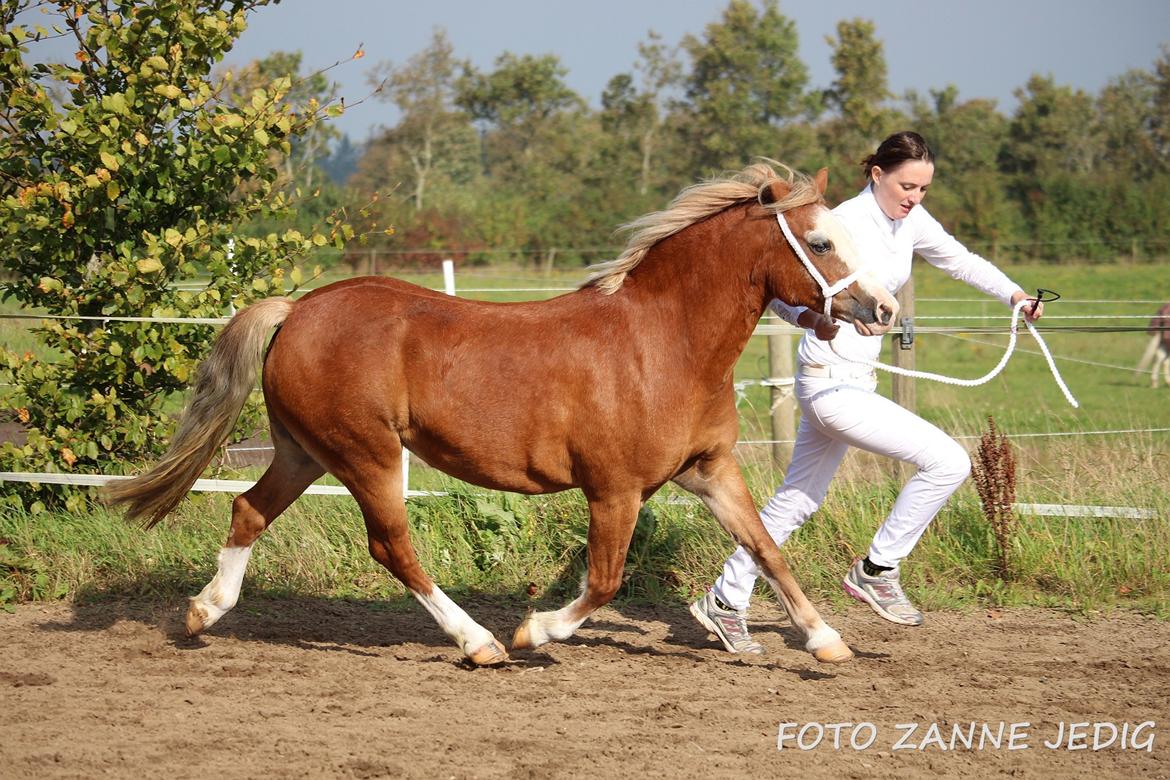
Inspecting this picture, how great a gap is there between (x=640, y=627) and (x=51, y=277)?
→ 11.6 feet

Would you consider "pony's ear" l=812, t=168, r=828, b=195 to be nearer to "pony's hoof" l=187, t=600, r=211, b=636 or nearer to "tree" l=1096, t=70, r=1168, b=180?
"pony's hoof" l=187, t=600, r=211, b=636

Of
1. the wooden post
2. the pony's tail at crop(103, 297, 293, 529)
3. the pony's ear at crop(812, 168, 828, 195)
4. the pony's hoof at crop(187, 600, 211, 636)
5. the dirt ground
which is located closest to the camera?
the dirt ground

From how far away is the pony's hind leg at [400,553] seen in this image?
4.45 meters

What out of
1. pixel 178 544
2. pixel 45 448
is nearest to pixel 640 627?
pixel 178 544

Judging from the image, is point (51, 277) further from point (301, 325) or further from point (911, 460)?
point (911, 460)

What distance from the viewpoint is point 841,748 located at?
3598 mm

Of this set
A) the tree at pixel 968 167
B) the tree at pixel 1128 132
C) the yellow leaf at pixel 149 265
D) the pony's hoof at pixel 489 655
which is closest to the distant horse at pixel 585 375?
the pony's hoof at pixel 489 655

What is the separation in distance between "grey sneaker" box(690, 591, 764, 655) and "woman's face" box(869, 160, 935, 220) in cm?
172

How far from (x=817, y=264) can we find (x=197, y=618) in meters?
2.84

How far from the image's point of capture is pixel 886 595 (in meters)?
4.75

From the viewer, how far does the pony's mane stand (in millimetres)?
4289

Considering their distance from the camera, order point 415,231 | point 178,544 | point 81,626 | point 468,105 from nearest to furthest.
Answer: point 81,626, point 178,544, point 415,231, point 468,105

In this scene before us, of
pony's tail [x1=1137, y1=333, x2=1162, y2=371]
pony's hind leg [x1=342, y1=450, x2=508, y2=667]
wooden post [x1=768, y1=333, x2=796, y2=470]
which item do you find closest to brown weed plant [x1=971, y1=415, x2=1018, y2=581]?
wooden post [x1=768, y1=333, x2=796, y2=470]

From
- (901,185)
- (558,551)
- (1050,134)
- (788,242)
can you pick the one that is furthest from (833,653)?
(1050,134)
